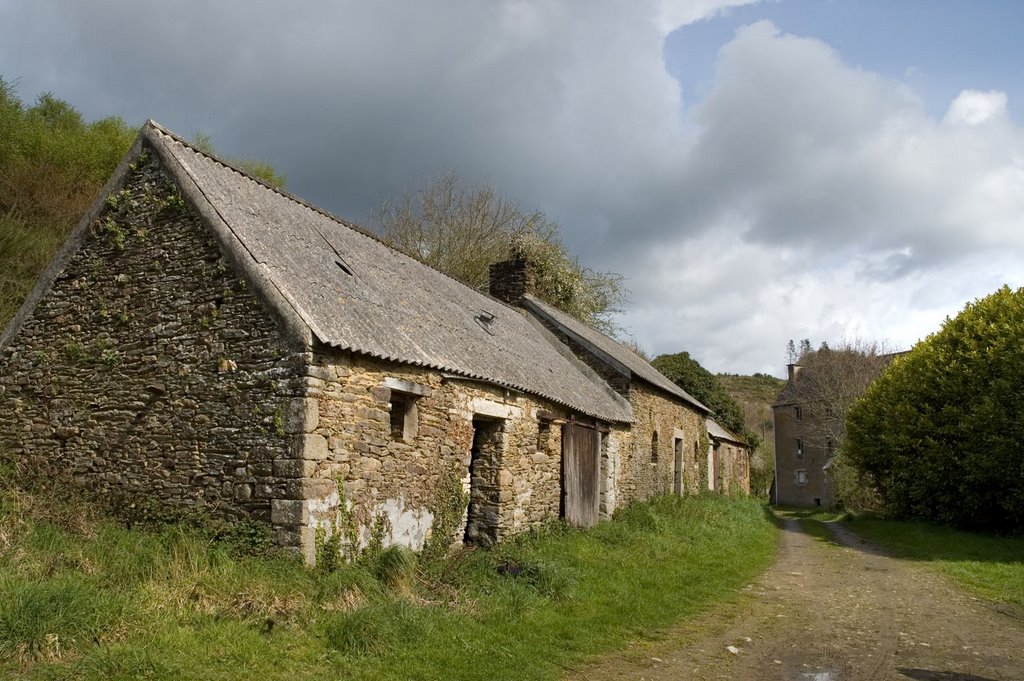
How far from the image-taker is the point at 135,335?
863 cm

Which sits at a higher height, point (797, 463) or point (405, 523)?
point (797, 463)

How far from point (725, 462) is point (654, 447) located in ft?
39.4

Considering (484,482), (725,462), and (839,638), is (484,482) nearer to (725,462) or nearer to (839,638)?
(839,638)

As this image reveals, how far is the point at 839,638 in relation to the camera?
7.42 metres

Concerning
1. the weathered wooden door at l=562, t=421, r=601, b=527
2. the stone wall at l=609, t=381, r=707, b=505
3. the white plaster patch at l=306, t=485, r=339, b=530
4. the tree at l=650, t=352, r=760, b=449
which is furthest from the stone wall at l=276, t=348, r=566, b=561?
the tree at l=650, t=352, r=760, b=449

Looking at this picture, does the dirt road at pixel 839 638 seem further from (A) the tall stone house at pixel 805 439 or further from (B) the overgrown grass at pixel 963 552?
(A) the tall stone house at pixel 805 439

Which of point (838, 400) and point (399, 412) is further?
point (838, 400)

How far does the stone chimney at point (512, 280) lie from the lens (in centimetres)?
1995

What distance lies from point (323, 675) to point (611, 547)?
712 cm

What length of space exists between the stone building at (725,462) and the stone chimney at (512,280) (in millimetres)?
9953

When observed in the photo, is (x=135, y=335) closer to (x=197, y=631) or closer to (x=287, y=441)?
(x=287, y=441)

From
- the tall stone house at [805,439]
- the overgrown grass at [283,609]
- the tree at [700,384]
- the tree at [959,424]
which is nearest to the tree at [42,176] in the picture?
the overgrown grass at [283,609]

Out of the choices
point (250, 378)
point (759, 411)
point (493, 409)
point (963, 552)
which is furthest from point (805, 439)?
point (250, 378)

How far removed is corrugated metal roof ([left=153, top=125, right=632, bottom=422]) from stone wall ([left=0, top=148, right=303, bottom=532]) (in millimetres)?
487
